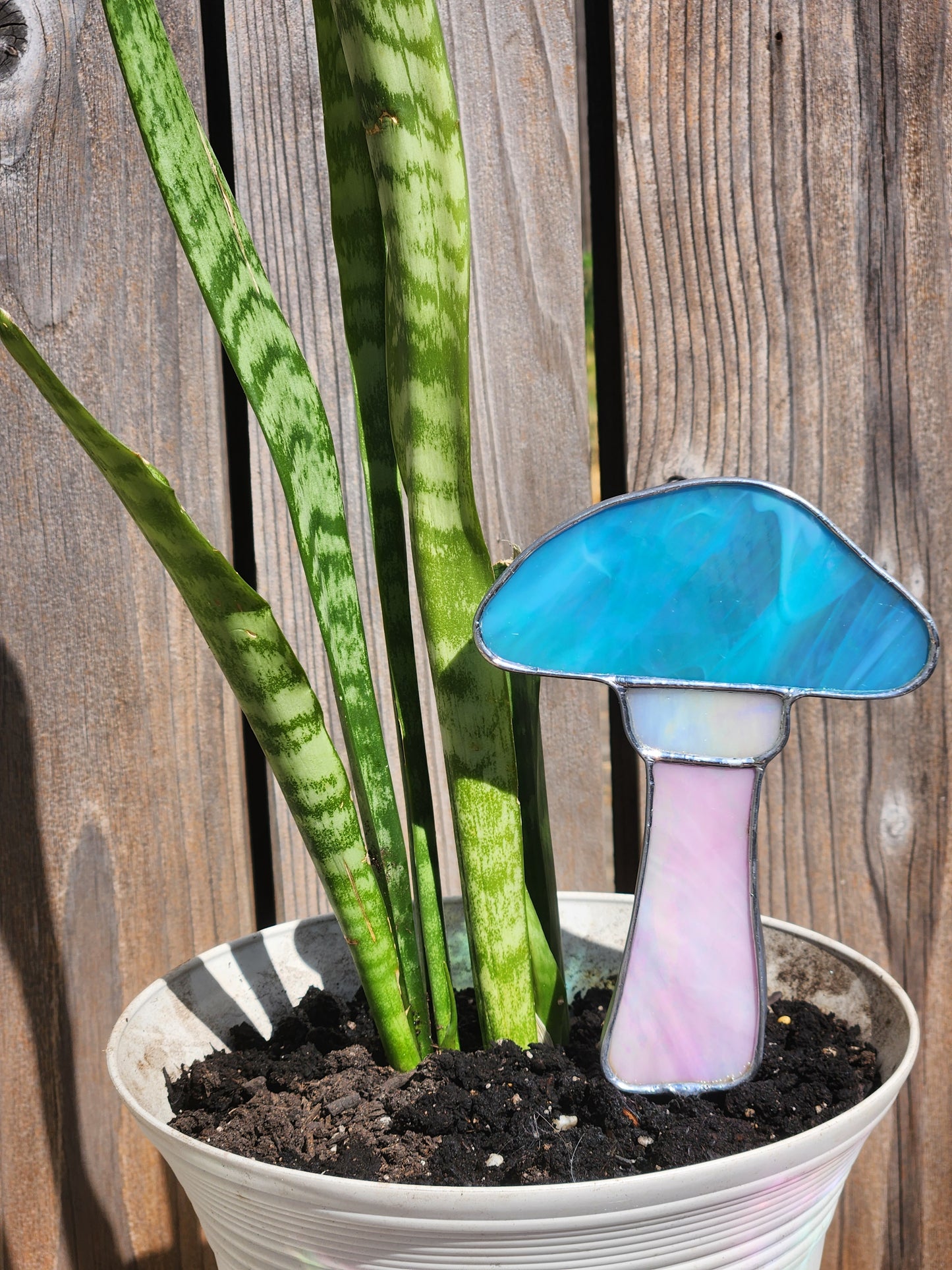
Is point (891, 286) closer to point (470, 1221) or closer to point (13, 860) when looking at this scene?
point (470, 1221)

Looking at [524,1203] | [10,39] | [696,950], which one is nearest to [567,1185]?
[524,1203]

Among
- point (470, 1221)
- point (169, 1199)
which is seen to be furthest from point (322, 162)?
point (169, 1199)

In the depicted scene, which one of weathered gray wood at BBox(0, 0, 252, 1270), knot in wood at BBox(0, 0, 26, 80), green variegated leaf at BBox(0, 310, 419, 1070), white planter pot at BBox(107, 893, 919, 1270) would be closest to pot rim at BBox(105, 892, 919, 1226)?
white planter pot at BBox(107, 893, 919, 1270)

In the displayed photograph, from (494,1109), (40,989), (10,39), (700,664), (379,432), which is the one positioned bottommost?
(40,989)

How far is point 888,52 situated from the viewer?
2.36ft

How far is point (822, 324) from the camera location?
740 mm

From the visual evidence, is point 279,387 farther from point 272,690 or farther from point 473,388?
point 473,388

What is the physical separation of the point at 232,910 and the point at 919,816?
58 centimetres

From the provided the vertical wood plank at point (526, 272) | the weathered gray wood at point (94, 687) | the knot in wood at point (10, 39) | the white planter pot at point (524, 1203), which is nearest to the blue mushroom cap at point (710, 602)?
the white planter pot at point (524, 1203)

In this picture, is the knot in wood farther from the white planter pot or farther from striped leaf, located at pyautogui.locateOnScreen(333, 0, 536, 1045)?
the white planter pot

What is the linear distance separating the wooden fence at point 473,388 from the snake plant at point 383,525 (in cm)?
27

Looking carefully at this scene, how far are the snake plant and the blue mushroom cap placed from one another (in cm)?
4

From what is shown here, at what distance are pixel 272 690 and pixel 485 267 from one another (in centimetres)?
48

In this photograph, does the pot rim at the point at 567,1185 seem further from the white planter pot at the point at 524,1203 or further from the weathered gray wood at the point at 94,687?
the weathered gray wood at the point at 94,687
